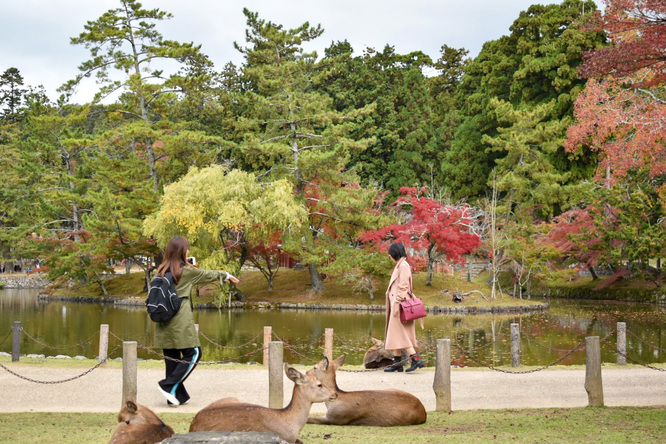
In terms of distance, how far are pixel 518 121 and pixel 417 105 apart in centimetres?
931

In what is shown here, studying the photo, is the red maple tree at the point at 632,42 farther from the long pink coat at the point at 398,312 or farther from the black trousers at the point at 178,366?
the black trousers at the point at 178,366

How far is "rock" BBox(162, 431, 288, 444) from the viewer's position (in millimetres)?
3803

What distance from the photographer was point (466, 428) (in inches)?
234

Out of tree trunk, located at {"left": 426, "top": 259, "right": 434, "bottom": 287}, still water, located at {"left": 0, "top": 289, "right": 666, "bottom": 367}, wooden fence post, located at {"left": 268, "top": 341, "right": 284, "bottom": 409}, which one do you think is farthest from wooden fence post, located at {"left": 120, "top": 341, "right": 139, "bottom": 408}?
tree trunk, located at {"left": 426, "top": 259, "right": 434, "bottom": 287}

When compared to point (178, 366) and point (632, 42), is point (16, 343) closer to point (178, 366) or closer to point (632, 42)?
point (178, 366)

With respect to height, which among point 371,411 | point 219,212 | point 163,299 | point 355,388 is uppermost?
point 219,212

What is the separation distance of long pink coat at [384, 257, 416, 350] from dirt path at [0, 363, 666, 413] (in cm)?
48

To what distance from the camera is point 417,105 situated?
128 ft

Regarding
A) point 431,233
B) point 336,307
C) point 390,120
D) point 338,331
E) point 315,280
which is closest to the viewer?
point 338,331

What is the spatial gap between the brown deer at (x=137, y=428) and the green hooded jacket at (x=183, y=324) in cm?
199

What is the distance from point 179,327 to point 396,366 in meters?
3.75

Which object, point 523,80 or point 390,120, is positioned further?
point 390,120

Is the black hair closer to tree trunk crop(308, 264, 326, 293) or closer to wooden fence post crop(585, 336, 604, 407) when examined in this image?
wooden fence post crop(585, 336, 604, 407)

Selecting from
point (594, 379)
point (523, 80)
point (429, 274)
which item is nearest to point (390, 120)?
point (523, 80)
